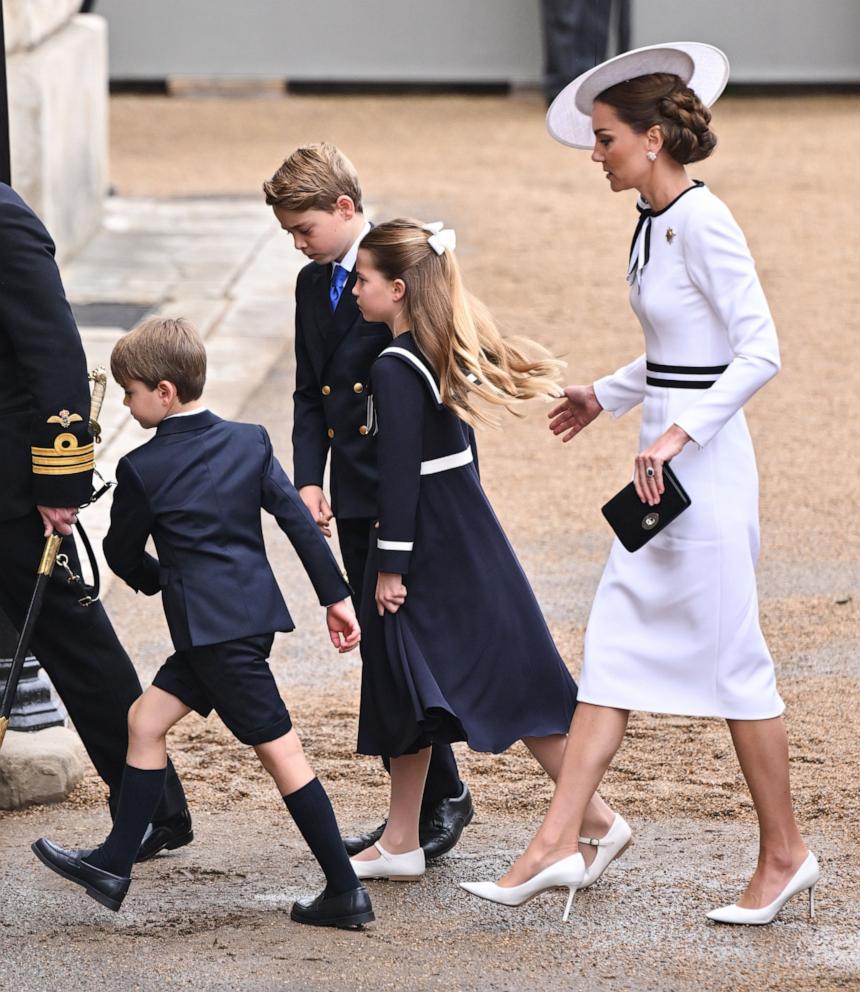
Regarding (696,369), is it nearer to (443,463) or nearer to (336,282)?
(443,463)

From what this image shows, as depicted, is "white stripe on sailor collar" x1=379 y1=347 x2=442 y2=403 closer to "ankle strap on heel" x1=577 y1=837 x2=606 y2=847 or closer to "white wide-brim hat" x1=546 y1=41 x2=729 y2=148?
"white wide-brim hat" x1=546 y1=41 x2=729 y2=148

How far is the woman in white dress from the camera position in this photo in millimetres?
3057

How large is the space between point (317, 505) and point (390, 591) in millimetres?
406

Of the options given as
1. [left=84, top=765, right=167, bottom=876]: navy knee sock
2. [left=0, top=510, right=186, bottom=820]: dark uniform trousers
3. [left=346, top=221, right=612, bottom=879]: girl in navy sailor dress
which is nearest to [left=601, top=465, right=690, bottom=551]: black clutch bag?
[left=346, top=221, right=612, bottom=879]: girl in navy sailor dress

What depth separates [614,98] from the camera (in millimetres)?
3107

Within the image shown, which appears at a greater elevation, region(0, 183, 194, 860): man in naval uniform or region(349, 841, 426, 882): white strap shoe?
region(0, 183, 194, 860): man in naval uniform

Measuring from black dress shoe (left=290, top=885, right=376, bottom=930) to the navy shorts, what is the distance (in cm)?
31

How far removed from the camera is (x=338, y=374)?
3404mm

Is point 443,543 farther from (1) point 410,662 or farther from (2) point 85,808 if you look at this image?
(2) point 85,808

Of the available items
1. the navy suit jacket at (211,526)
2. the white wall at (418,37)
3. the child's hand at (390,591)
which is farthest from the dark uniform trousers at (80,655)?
the white wall at (418,37)

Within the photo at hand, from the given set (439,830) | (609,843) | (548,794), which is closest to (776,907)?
(609,843)

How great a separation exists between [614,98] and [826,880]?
152cm

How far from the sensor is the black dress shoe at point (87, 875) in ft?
10.1

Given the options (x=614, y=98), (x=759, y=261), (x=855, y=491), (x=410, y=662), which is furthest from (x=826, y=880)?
(x=759, y=261)
